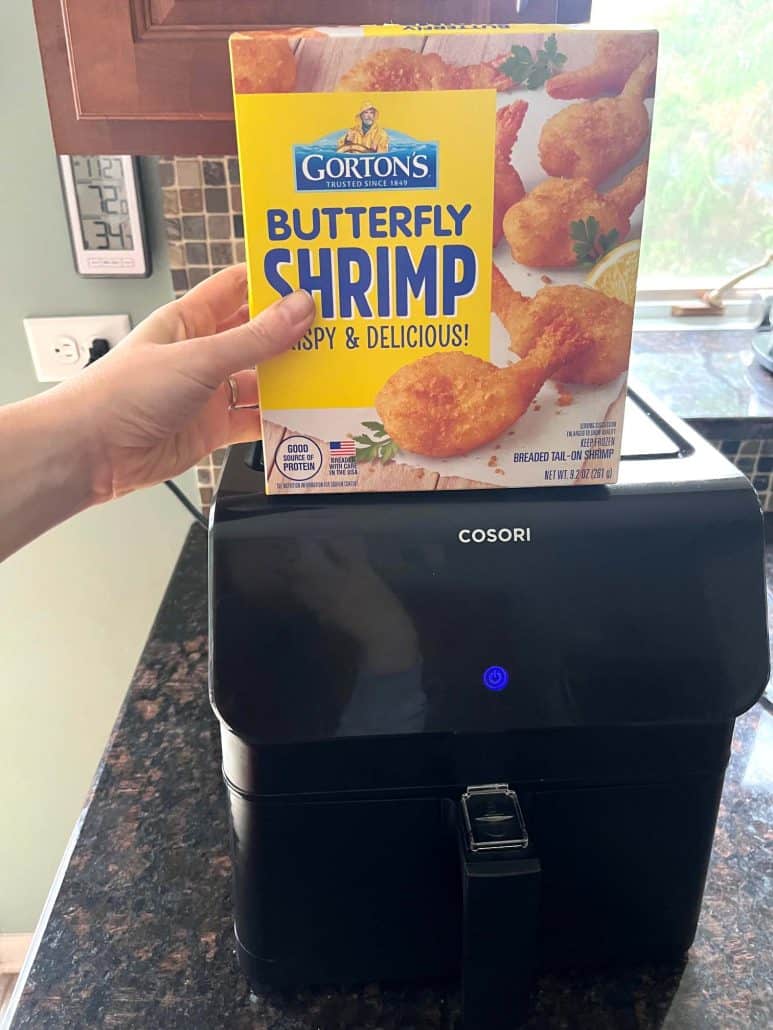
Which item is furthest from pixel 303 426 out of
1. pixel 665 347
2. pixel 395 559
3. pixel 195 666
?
pixel 665 347

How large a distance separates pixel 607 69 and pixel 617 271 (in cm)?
10

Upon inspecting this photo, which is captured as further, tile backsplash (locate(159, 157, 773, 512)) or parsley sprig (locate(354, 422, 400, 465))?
tile backsplash (locate(159, 157, 773, 512))

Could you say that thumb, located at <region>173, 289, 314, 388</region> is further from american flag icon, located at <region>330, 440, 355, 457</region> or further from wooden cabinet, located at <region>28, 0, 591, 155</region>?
wooden cabinet, located at <region>28, 0, 591, 155</region>

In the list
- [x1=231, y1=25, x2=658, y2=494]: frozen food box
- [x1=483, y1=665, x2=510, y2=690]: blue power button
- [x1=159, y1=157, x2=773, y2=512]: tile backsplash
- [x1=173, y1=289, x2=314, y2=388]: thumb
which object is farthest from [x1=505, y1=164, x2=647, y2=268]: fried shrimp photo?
[x1=159, y1=157, x2=773, y2=512]: tile backsplash

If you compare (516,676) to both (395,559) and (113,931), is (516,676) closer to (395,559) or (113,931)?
(395,559)

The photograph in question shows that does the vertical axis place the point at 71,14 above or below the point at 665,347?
above

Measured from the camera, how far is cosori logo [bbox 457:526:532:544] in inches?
19.1

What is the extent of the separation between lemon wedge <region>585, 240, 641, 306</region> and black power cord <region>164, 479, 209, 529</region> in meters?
0.79

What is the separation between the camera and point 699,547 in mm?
490

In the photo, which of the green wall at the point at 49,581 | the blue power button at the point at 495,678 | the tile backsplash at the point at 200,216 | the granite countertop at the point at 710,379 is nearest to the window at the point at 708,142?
the granite countertop at the point at 710,379

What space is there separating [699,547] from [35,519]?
1.45 ft

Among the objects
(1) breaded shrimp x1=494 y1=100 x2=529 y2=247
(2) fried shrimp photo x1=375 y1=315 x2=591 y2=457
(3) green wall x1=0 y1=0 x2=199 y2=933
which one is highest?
(1) breaded shrimp x1=494 y1=100 x2=529 y2=247

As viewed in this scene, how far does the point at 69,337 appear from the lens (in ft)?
3.86

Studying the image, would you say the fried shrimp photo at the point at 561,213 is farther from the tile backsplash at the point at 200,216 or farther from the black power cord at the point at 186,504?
the black power cord at the point at 186,504
